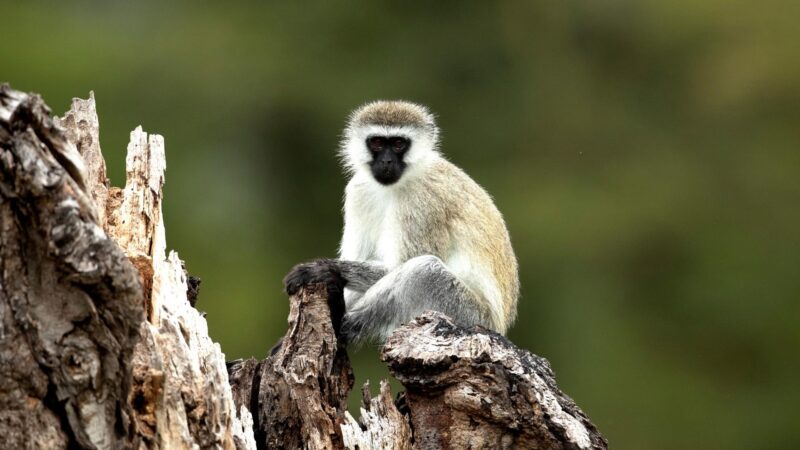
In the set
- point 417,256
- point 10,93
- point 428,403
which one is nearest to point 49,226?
point 10,93

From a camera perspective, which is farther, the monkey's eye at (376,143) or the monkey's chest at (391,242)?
the monkey's eye at (376,143)

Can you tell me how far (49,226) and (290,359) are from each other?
2.36 meters

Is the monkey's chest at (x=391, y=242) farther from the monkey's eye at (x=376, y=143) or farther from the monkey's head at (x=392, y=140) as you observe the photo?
the monkey's eye at (x=376, y=143)

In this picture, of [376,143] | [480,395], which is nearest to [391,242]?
[376,143]

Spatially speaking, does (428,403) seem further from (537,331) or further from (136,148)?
(537,331)

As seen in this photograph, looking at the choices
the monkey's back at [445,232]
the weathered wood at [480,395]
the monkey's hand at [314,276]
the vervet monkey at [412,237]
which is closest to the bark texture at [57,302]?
the weathered wood at [480,395]

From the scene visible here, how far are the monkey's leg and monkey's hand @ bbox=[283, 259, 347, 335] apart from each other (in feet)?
1.00

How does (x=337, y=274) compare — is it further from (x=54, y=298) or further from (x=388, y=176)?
(x=54, y=298)

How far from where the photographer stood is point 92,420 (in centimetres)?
454

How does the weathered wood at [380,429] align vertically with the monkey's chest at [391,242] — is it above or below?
below

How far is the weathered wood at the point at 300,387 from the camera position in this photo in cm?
610

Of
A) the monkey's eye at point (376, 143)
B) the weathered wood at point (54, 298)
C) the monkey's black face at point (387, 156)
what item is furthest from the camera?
the monkey's eye at point (376, 143)

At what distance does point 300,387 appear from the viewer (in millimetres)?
6234

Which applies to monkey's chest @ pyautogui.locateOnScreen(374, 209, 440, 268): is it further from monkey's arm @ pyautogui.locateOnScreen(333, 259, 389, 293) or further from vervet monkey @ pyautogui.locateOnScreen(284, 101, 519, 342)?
monkey's arm @ pyautogui.locateOnScreen(333, 259, 389, 293)
